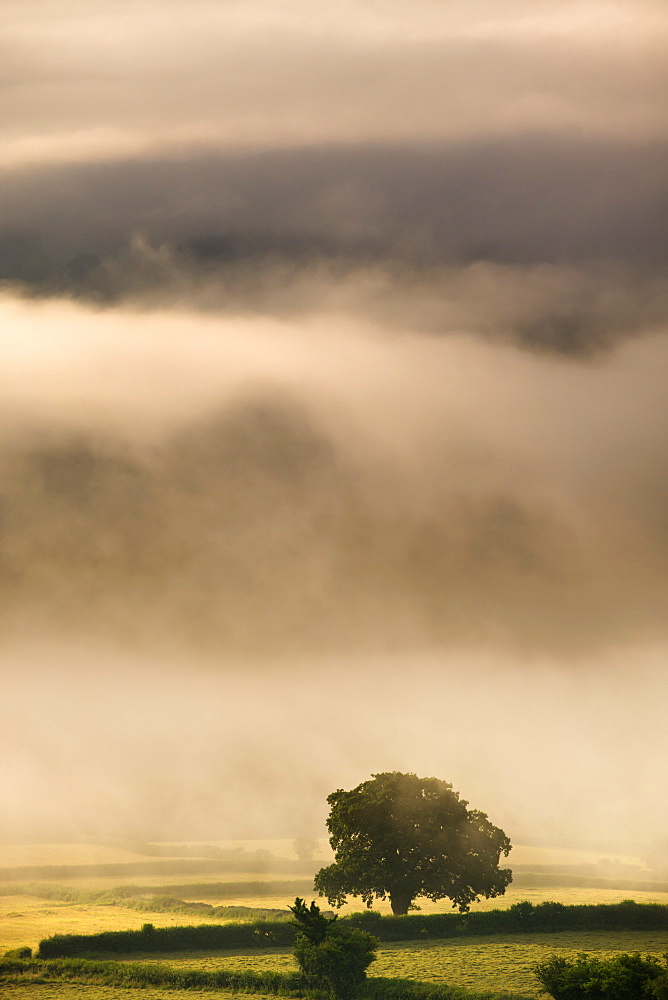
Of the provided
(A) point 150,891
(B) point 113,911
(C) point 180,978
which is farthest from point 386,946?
(A) point 150,891

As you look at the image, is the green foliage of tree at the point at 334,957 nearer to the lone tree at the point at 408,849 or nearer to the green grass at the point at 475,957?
the green grass at the point at 475,957

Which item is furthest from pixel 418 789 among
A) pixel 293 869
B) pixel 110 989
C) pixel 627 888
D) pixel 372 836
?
pixel 293 869

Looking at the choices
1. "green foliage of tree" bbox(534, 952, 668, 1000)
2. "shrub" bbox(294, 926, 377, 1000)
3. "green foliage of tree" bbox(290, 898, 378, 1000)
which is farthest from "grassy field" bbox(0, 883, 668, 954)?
"green foliage of tree" bbox(534, 952, 668, 1000)

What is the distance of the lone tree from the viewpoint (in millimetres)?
98500

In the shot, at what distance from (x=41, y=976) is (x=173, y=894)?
57424 millimetres

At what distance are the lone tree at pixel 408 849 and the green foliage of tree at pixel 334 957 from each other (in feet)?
65.9

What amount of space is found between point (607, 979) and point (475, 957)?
20342 mm

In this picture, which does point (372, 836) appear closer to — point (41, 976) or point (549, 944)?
point (549, 944)

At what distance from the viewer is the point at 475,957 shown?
82125mm

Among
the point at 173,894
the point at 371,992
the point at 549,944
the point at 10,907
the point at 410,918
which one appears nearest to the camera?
the point at 371,992

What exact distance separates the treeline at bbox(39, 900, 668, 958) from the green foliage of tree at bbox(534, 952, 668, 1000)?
25.1 meters

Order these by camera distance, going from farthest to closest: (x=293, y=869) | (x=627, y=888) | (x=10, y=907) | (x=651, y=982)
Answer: (x=293, y=869)
(x=627, y=888)
(x=10, y=907)
(x=651, y=982)

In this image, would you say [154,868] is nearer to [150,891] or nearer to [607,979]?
[150,891]

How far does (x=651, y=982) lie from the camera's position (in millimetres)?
62062
